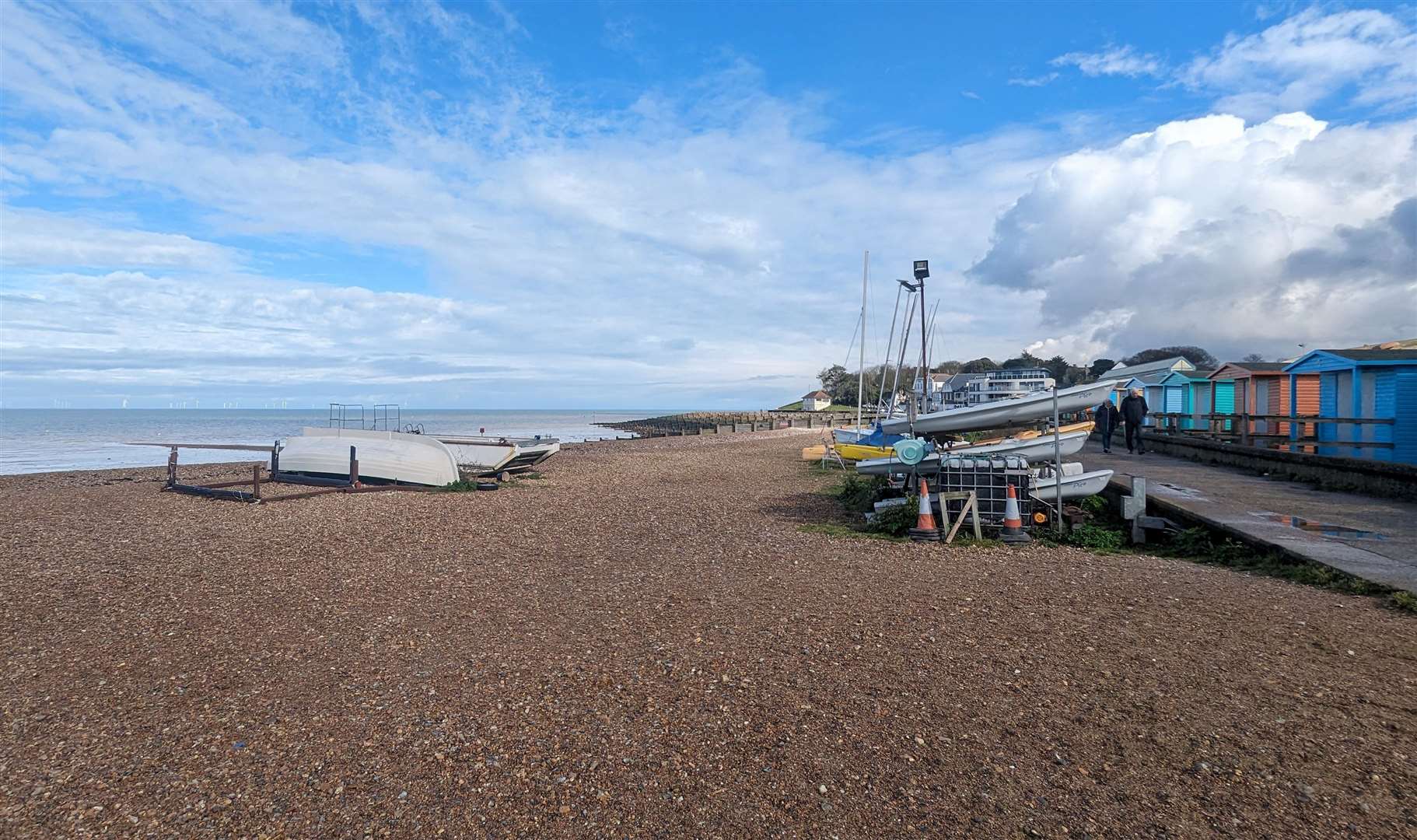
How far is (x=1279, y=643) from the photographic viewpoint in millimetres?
5883

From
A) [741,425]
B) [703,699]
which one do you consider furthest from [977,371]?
[703,699]

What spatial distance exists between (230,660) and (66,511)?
13.3 metres

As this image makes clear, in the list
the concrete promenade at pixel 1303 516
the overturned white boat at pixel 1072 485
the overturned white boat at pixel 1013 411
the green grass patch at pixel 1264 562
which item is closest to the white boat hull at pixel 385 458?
the overturned white boat at pixel 1013 411

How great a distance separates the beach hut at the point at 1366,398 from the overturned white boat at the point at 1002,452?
575cm

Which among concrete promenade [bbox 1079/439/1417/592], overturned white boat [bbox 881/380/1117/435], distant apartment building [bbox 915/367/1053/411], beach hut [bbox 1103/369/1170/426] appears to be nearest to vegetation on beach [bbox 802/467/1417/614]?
concrete promenade [bbox 1079/439/1417/592]

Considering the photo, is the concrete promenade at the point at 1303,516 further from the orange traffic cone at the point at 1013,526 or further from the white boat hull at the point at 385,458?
the white boat hull at the point at 385,458

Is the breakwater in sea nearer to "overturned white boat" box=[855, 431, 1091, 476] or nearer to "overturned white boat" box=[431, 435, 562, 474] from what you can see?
"overturned white boat" box=[431, 435, 562, 474]

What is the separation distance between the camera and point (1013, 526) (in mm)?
10781

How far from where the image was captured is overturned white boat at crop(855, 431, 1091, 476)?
12.6m

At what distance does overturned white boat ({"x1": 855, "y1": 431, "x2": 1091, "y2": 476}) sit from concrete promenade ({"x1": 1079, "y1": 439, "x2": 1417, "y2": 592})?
3.14ft

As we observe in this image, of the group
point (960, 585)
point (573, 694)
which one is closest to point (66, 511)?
point (573, 694)

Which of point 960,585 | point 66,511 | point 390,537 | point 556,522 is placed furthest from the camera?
point 66,511

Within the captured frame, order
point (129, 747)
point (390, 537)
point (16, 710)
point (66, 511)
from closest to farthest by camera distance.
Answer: point (129, 747) → point (16, 710) → point (390, 537) → point (66, 511)

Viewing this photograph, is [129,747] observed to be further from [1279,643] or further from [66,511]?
[66,511]
